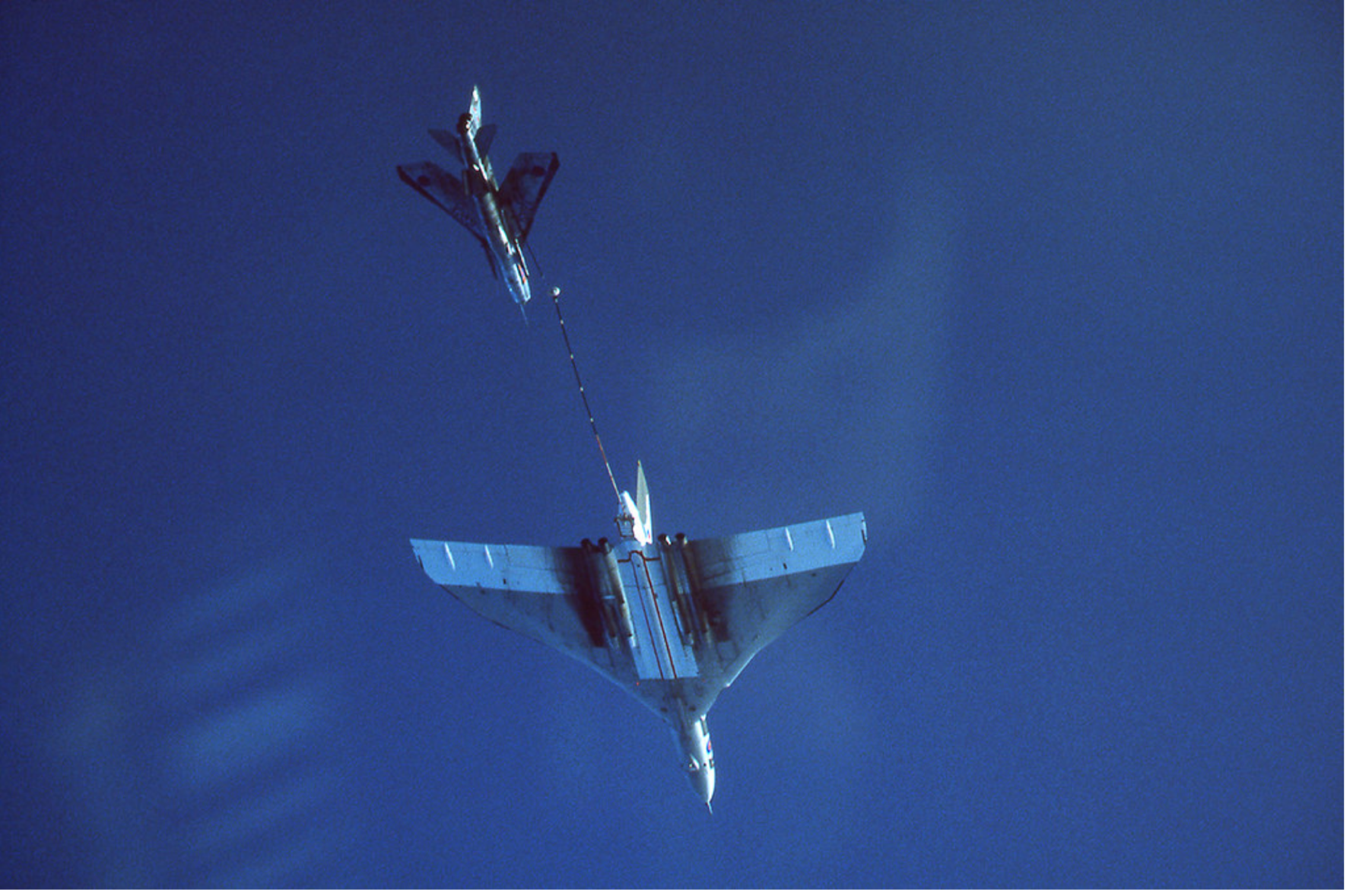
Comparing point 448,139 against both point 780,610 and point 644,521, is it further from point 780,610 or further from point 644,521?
point 780,610

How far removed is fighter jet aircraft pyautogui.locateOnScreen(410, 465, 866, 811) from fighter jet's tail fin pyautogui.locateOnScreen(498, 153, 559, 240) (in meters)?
5.31

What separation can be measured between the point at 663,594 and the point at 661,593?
6 centimetres

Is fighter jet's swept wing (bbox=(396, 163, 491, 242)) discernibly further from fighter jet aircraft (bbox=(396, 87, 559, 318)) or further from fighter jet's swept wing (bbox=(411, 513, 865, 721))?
fighter jet's swept wing (bbox=(411, 513, 865, 721))

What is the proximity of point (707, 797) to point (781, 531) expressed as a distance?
6450mm

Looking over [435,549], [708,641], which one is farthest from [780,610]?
[435,549]

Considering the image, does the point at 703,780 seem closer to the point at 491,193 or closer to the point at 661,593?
the point at 661,593

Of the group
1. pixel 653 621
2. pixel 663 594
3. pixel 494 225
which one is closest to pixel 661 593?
pixel 663 594

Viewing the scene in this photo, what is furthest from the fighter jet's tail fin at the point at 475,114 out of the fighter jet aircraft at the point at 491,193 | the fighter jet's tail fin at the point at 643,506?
the fighter jet's tail fin at the point at 643,506

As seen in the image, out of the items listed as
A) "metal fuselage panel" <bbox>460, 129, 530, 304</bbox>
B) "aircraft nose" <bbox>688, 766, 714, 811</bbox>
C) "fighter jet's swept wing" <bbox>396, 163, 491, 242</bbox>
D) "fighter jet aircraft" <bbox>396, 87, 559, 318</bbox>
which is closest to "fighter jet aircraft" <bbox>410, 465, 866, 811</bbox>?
"aircraft nose" <bbox>688, 766, 714, 811</bbox>

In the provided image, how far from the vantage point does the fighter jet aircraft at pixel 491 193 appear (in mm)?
16500

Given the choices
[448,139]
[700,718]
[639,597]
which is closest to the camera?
[448,139]

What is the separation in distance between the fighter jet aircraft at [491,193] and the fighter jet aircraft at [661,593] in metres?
4.90

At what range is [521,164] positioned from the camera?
55.8 ft

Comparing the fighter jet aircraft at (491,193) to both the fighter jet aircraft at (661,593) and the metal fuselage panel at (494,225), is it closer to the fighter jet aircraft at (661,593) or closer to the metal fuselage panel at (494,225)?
the metal fuselage panel at (494,225)
